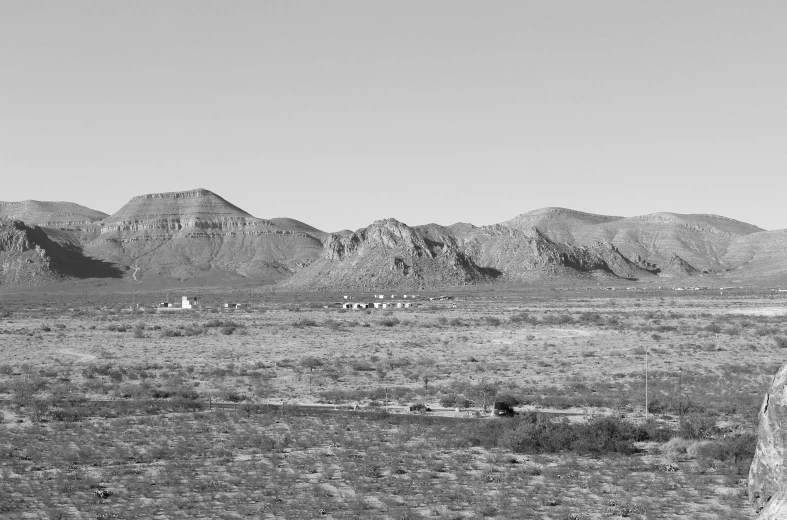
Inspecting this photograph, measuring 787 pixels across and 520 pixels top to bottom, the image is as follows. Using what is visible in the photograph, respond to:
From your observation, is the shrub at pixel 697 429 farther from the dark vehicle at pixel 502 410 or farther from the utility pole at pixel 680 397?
the dark vehicle at pixel 502 410

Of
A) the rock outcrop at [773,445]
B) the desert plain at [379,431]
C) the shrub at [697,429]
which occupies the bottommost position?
the desert plain at [379,431]

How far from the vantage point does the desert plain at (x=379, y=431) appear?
61.2 ft

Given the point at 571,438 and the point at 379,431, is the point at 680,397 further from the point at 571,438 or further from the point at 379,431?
the point at 379,431

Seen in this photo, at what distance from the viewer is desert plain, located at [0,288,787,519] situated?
18.6 meters

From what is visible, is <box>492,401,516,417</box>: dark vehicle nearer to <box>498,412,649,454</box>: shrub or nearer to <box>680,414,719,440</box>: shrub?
<box>498,412,649,454</box>: shrub

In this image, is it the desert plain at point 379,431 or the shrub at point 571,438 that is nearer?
the desert plain at point 379,431

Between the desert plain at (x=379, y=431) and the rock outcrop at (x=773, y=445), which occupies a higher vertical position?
the rock outcrop at (x=773, y=445)

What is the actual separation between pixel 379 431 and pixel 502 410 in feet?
15.3

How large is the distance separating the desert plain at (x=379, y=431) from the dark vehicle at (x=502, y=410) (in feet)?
1.05

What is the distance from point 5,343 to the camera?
61.2 metres

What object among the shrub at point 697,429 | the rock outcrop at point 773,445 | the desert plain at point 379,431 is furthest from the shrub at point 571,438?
the rock outcrop at point 773,445

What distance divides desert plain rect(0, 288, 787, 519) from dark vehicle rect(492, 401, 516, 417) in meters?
0.32

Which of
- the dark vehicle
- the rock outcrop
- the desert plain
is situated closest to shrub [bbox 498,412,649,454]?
the desert plain

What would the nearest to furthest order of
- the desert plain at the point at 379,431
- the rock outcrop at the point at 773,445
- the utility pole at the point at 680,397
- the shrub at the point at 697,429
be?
1. the rock outcrop at the point at 773,445
2. the desert plain at the point at 379,431
3. the shrub at the point at 697,429
4. the utility pole at the point at 680,397
